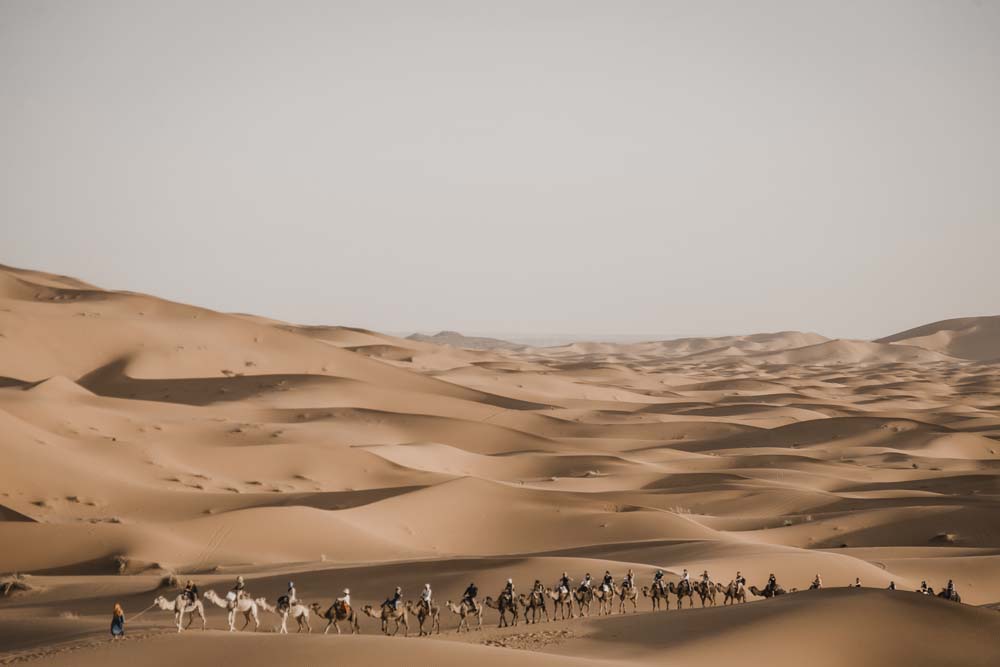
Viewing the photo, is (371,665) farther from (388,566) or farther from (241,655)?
(388,566)

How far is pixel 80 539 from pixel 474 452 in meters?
22.2

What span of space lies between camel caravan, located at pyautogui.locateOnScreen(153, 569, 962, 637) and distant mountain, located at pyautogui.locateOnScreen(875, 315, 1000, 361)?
162 metres

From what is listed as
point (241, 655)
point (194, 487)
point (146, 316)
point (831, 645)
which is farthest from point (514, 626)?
point (146, 316)

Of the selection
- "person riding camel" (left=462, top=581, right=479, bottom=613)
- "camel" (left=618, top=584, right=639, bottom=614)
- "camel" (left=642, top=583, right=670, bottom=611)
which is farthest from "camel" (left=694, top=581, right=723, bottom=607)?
"person riding camel" (left=462, top=581, right=479, bottom=613)

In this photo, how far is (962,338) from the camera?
177500mm

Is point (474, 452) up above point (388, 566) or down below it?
above

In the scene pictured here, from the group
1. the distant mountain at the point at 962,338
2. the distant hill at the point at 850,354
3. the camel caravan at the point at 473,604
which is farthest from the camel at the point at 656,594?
the distant mountain at the point at 962,338

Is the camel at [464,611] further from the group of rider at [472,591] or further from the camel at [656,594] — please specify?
the camel at [656,594]

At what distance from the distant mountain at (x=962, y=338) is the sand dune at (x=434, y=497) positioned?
107 m

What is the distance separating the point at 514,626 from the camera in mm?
13422

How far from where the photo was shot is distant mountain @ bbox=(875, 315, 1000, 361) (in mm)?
169125

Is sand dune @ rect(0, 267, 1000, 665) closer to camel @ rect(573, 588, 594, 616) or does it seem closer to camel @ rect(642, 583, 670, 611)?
camel @ rect(573, 588, 594, 616)

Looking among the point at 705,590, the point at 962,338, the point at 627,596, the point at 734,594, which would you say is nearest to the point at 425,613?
the point at 627,596

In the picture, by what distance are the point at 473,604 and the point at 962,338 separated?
181342 mm
